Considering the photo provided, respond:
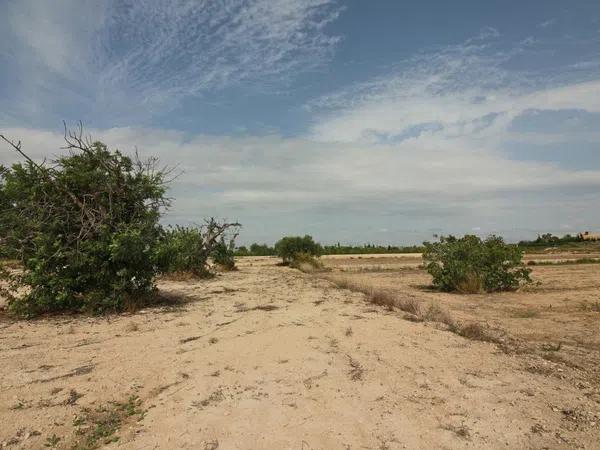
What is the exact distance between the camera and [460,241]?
724 inches

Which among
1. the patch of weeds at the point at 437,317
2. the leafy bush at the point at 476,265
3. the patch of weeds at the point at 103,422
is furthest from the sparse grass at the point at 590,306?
the patch of weeds at the point at 103,422

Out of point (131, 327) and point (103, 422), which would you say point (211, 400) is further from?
point (131, 327)

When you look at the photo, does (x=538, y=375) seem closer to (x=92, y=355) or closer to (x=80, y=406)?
(x=80, y=406)

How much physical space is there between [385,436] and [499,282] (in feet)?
48.8

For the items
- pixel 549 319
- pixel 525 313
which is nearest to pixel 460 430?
pixel 549 319

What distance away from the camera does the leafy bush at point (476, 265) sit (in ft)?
56.5

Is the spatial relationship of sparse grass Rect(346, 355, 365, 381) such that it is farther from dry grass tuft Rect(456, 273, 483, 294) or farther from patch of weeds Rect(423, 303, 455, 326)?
dry grass tuft Rect(456, 273, 483, 294)

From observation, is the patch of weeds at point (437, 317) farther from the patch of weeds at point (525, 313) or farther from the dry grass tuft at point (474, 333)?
the patch of weeds at point (525, 313)

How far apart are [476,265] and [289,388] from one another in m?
14.0

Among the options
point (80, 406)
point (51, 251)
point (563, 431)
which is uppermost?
point (51, 251)

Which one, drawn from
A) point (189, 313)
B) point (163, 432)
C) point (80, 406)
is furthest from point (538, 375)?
point (189, 313)

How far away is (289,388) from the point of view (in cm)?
526

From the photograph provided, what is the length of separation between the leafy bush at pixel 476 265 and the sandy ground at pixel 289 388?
9435 mm

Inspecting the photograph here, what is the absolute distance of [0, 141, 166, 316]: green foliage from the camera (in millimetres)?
9961
